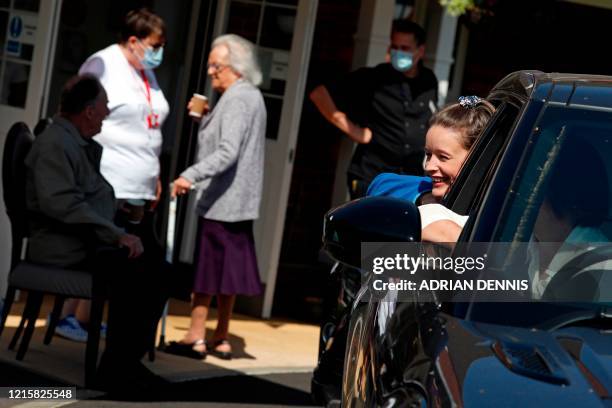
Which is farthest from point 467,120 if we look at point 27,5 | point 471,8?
point 27,5

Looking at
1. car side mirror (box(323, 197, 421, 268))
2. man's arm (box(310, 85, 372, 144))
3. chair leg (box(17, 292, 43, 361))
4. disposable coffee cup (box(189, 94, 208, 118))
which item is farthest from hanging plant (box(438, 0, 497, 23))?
car side mirror (box(323, 197, 421, 268))

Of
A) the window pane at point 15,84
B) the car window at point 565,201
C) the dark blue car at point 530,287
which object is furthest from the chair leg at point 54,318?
the car window at point 565,201

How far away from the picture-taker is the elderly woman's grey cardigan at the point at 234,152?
832cm

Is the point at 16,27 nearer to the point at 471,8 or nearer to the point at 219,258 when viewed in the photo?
the point at 219,258

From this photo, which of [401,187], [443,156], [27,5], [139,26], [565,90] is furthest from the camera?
[27,5]

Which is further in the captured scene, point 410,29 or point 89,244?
point 410,29

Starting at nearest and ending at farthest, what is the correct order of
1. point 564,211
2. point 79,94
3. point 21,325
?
point 564,211, point 79,94, point 21,325

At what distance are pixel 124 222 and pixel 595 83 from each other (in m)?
4.86

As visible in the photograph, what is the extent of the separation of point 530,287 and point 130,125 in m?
5.29

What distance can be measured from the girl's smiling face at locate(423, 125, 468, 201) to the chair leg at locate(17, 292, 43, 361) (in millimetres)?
3414

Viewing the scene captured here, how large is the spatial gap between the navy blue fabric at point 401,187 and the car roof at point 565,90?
88 centimetres

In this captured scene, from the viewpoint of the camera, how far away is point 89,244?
7293 millimetres

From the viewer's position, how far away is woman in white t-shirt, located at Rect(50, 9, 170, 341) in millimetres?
8305

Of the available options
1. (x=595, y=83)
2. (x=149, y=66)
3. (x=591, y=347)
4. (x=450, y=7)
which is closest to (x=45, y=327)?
(x=149, y=66)
